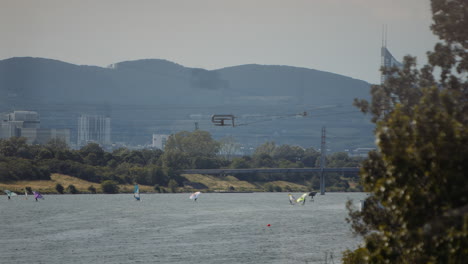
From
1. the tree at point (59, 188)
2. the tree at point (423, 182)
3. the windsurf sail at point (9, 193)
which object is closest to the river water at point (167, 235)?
the windsurf sail at point (9, 193)

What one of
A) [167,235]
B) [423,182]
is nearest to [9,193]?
[167,235]

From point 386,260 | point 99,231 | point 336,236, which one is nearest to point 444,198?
point 386,260

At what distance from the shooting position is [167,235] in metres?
94.4

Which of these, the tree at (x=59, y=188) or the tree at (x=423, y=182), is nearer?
the tree at (x=423, y=182)

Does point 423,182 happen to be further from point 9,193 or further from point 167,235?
point 9,193

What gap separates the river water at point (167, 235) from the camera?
72.5 m

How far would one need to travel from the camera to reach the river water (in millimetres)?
72500

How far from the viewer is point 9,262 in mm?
67750

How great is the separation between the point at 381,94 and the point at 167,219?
9173 centimetres

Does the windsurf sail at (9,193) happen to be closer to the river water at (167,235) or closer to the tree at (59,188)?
the tree at (59,188)

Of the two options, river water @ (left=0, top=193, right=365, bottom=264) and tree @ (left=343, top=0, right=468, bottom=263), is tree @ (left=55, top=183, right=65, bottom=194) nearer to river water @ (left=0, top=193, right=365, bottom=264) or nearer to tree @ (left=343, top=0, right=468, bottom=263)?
river water @ (left=0, top=193, right=365, bottom=264)

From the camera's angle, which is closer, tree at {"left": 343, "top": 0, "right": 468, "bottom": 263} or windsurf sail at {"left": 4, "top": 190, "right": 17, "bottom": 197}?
tree at {"left": 343, "top": 0, "right": 468, "bottom": 263}

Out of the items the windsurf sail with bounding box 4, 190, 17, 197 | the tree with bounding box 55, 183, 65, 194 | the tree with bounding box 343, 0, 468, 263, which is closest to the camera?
the tree with bounding box 343, 0, 468, 263

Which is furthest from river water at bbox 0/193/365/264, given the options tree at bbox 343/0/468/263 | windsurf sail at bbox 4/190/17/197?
tree at bbox 343/0/468/263
